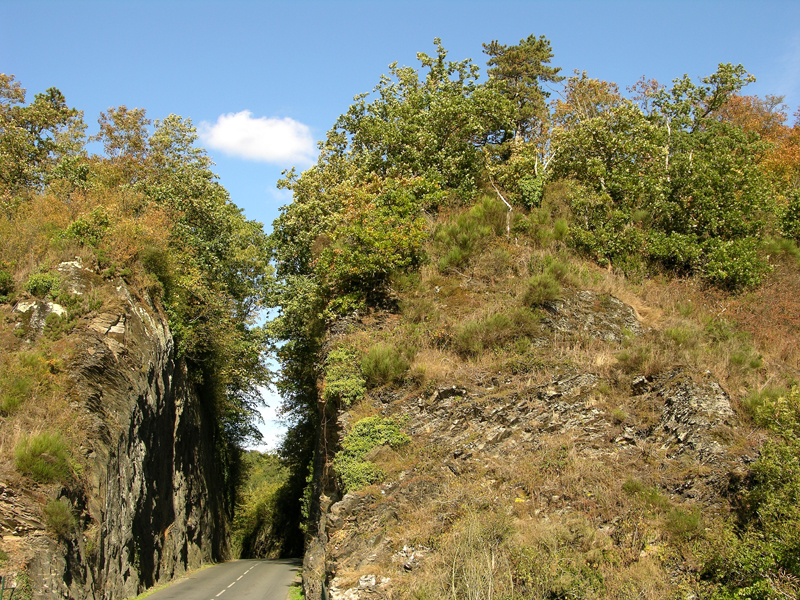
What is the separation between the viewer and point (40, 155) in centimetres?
3434

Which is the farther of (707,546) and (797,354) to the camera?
(797,354)

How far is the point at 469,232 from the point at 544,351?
674 centimetres

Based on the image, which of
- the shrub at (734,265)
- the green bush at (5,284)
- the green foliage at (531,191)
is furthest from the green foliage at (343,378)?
the shrub at (734,265)

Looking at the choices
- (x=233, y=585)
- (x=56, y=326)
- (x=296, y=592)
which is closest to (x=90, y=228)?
(x=56, y=326)

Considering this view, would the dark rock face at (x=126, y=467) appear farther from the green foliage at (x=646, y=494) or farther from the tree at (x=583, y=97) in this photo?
the tree at (x=583, y=97)

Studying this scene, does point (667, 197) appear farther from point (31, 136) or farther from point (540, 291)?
point (31, 136)

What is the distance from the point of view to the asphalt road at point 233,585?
20.0 meters

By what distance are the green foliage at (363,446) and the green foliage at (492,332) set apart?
10.8ft

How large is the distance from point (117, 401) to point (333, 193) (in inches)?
470

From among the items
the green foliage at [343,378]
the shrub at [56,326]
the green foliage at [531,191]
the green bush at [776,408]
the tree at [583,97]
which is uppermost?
the tree at [583,97]

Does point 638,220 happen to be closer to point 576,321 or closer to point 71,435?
point 576,321

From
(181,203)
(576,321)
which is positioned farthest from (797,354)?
(181,203)

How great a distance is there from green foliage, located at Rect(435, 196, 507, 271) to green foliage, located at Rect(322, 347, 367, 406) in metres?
5.40

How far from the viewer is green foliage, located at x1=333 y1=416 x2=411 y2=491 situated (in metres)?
15.0
